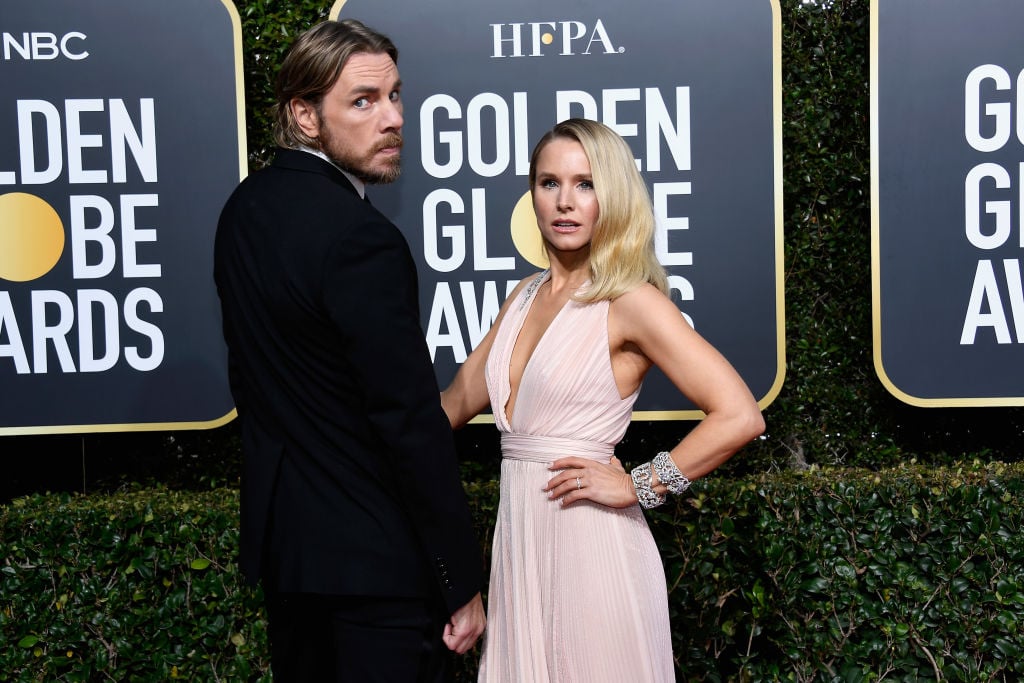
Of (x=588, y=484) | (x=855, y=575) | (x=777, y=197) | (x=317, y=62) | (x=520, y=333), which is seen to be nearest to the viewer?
(x=317, y=62)

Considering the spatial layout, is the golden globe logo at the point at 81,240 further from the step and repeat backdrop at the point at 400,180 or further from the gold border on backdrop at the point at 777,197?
the gold border on backdrop at the point at 777,197

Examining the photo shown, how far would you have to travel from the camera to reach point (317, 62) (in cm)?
186

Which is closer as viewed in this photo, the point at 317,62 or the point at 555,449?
the point at 317,62

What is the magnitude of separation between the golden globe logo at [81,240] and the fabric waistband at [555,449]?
6.86 ft

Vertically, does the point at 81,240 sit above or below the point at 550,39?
below

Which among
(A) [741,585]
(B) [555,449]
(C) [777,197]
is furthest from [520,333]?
(C) [777,197]

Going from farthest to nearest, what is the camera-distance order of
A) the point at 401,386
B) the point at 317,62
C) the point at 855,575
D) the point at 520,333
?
the point at 855,575
the point at 520,333
the point at 317,62
the point at 401,386

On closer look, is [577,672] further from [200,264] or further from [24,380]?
→ [24,380]

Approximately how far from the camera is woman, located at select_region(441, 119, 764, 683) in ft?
6.85

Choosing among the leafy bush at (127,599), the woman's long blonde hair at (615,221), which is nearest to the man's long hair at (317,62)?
the woman's long blonde hair at (615,221)

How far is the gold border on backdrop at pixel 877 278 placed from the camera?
3.66m

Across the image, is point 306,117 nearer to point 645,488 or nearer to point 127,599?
point 645,488

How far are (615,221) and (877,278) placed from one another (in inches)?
75.4

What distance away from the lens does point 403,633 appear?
5.94 ft
